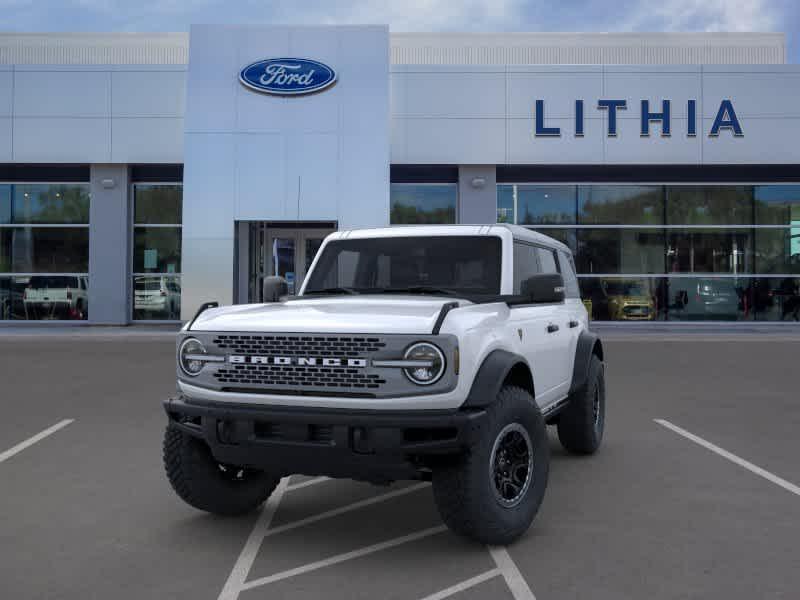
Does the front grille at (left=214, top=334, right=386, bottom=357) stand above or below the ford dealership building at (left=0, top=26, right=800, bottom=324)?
below

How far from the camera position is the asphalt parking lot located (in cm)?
384

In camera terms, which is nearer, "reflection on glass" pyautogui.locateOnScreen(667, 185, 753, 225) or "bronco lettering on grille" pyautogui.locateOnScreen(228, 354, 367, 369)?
"bronco lettering on grille" pyautogui.locateOnScreen(228, 354, 367, 369)

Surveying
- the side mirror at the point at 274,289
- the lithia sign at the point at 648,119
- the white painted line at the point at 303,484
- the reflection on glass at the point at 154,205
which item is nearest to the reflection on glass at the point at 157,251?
the reflection on glass at the point at 154,205

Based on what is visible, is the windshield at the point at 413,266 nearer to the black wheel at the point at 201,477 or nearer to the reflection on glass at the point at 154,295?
the black wheel at the point at 201,477

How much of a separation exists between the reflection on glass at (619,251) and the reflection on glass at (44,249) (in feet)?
49.0

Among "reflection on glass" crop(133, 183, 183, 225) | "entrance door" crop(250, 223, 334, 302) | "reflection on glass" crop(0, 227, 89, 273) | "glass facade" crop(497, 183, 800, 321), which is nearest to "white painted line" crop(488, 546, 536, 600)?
"entrance door" crop(250, 223, 334, 302)

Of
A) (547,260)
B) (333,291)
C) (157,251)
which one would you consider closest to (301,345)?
(333,291)

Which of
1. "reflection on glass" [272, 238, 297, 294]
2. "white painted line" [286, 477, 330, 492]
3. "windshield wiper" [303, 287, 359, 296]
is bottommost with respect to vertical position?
"white painted line" [286, 477, 330, 492]

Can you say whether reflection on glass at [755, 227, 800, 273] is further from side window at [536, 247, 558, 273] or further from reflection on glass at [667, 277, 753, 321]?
side window at [536, 247, 558, 273]

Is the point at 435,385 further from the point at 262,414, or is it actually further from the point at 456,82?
the point at 456,82

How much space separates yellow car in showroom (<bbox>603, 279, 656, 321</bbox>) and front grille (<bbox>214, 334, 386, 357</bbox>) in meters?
20.7

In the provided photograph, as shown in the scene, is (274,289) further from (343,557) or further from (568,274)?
(568,274)

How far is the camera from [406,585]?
12.5 feet

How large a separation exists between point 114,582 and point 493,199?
65.9 feet
